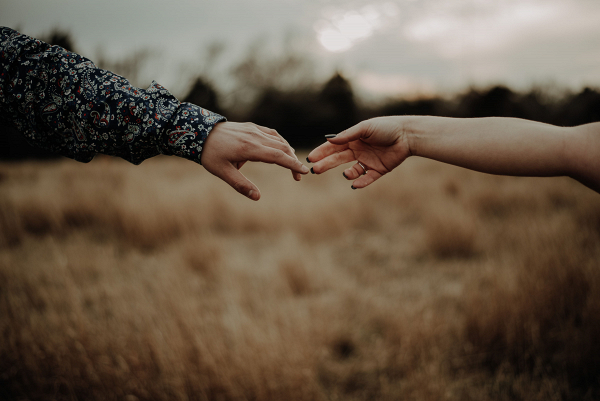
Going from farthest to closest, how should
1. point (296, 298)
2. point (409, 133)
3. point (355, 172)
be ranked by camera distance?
1. point (296, 298)
2. point (355, 172)
3. point (409, 133)

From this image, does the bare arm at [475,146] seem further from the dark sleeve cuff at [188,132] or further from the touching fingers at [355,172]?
the dark sleeve cuff at [188,132]

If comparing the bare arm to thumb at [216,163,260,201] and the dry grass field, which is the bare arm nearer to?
thumb at [216,163,260,201]

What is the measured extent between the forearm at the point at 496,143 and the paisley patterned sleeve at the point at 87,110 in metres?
1.09

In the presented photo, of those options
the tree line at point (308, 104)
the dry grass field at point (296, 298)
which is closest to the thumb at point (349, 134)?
the dry grass field at point (296, 298)

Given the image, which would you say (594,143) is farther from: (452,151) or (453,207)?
(453,207)

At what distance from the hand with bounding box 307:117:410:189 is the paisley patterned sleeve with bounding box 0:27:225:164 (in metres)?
0.60

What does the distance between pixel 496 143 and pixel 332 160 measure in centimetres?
80

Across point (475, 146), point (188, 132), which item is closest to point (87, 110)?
point (188, 132)

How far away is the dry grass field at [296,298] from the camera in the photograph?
6.70 ft

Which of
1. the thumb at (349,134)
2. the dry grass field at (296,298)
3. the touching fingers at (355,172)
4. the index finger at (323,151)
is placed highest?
the thumb at (349,134)

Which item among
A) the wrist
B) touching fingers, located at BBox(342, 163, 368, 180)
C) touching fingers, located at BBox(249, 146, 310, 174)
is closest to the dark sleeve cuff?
touching fingers, located at BBox(249, 146, 310, 174)

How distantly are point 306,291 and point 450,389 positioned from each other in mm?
1621

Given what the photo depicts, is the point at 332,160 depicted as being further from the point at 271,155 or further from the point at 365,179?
the point at 271,155

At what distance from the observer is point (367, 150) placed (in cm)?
175
